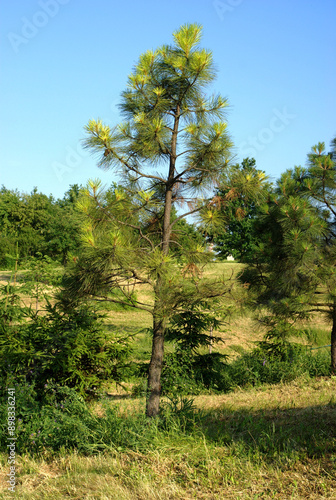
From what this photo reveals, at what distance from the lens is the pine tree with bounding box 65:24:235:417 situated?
5105mm

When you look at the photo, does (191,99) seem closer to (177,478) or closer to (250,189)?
(250,189)

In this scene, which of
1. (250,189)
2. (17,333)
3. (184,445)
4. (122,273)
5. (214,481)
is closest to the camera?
(214,481)

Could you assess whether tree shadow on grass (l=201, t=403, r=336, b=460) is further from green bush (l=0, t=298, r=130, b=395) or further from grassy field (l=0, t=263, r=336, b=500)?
green bush (l=0, t=298, r=130, b=395)

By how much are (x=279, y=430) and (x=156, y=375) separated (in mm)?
1621

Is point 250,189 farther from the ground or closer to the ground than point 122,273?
farther from the ground

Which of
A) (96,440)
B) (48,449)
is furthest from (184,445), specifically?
(48,449)

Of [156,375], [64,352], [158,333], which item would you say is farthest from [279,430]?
[64,352]

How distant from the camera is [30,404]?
582 cm

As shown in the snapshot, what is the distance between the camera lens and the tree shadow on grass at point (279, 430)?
3.94m

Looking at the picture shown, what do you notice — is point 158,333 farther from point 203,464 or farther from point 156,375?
point 203,464

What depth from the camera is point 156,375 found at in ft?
17.9

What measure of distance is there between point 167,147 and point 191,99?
28.6 inches

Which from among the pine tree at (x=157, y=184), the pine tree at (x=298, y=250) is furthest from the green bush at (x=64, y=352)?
the pine tree at (x=298, y=250)

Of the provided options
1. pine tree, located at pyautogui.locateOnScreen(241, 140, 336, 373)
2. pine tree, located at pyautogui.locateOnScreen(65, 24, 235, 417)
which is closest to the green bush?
pine tree, located at pyautogui.locateOnScreen(65, 24, 235, 417)
